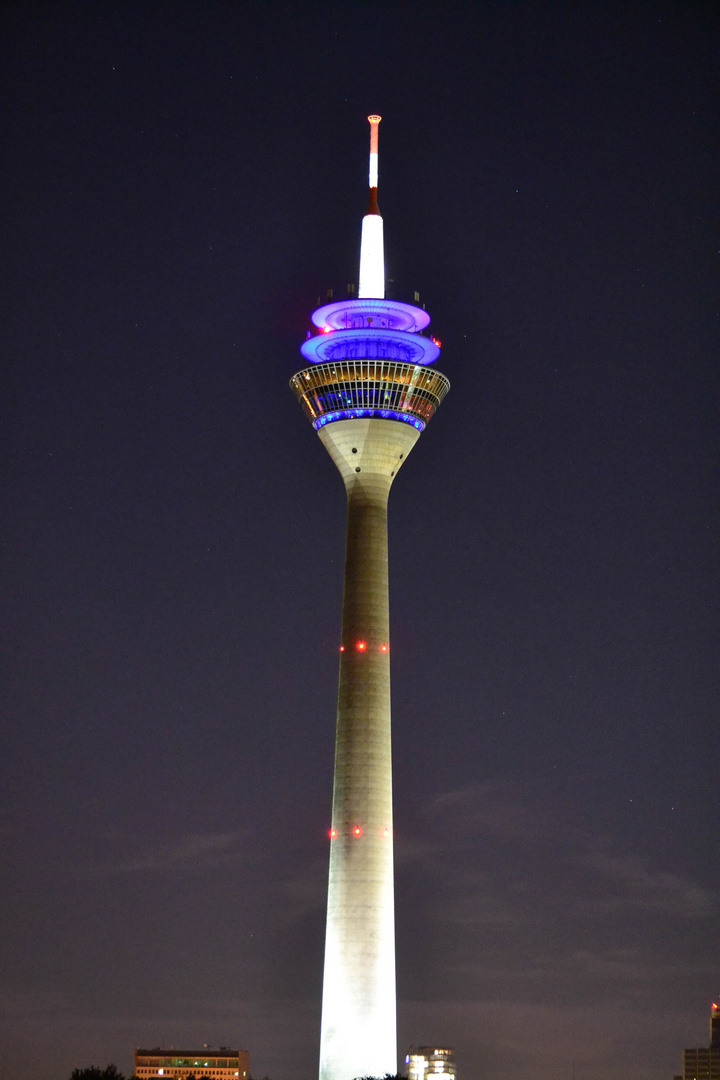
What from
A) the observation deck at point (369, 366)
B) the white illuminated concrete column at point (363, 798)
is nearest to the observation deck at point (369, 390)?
the observation deck at point (369, 366)

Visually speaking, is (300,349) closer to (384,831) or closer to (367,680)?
(367,680)

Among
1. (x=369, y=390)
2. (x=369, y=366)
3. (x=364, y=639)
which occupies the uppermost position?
(x=369, y=366)

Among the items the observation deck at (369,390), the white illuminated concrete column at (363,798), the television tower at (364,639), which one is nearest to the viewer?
the white illuminated concrete column at (363,798)

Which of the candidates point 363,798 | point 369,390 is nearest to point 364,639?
point 363,798

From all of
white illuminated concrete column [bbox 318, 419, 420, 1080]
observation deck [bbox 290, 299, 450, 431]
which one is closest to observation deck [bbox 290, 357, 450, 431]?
observation deck [bbox 290, 299, 450, 431]

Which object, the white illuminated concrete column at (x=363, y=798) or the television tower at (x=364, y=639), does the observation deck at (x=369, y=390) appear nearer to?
the television tower at (x=364, y=639)

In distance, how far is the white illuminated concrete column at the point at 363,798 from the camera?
173750 mm

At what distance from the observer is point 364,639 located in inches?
7219

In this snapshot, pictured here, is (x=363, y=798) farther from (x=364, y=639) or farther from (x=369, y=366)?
(x=369, y=366)

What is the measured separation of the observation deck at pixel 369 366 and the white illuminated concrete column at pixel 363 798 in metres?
2.87

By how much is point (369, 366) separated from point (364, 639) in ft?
98.7

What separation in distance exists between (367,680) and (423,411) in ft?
106

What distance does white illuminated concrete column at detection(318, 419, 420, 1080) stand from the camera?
174 metres

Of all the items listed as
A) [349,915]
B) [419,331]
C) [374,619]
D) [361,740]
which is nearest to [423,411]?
[419,331]
